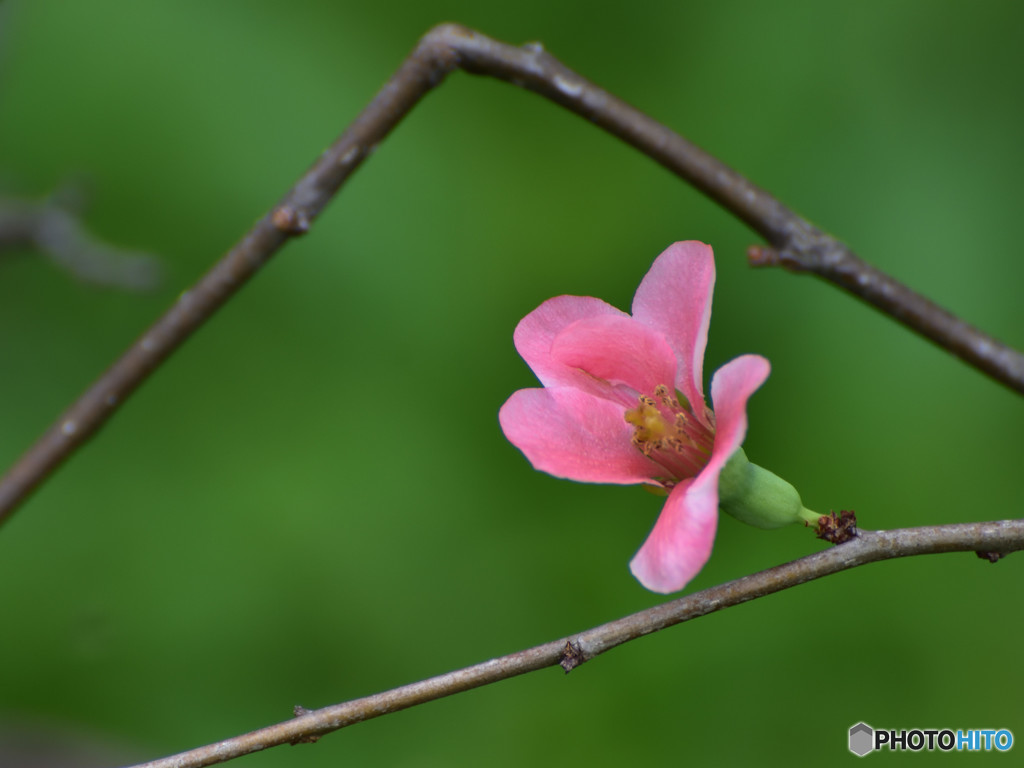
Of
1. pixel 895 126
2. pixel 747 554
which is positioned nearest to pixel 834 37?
pixel 895 126

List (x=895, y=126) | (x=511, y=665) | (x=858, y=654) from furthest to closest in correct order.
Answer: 1. (x=895, y=126)
2. (x=858, y=654)
3. (x=511, y=665)

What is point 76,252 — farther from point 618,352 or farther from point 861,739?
point 861,739

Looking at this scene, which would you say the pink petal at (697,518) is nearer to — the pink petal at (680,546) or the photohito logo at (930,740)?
the pink petal at (680,546)

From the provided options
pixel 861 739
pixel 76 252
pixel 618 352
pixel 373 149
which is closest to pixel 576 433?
pixel 618 352

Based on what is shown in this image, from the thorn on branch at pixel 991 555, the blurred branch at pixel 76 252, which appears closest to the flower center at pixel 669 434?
the thorn on branch at pixel 991 555

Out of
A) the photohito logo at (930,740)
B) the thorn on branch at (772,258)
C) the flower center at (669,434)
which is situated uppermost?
the thorn on branch at (772,258)

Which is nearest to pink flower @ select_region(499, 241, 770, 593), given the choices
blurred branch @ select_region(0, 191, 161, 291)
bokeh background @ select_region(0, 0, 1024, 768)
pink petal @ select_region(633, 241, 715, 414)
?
pink petal @ select_region(633, 241, 715, 414)

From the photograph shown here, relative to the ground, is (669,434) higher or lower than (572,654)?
higher

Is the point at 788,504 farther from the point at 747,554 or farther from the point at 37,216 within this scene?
the point at 37,216
